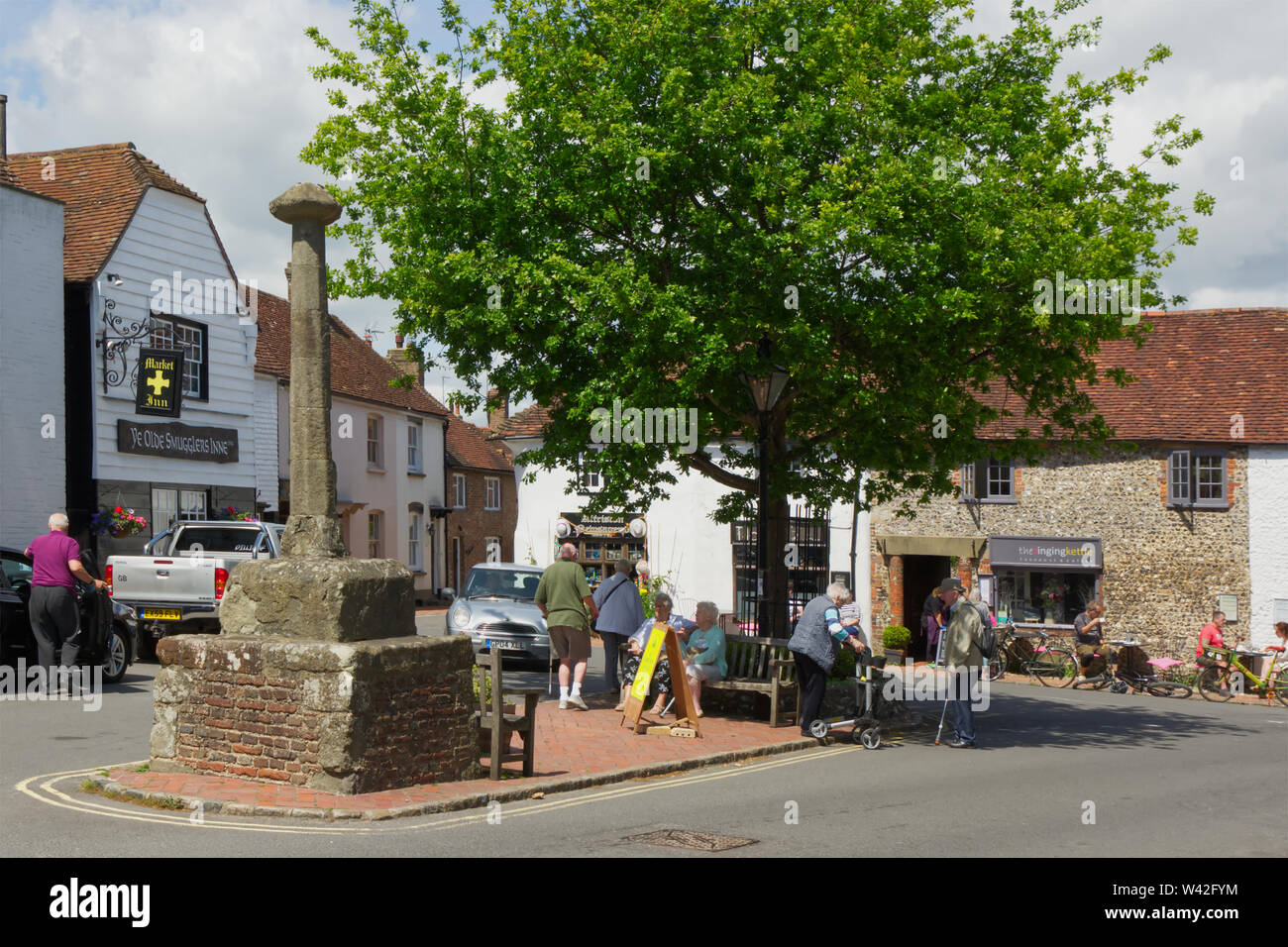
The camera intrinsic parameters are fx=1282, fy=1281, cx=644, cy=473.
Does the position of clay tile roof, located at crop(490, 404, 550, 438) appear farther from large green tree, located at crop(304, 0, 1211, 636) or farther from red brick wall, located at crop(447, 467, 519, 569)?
large green tree, located at crop(304, 0, 1211, 636)

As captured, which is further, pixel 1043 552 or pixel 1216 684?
pixel 1043 552

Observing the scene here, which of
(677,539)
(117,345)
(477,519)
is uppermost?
(117,345)

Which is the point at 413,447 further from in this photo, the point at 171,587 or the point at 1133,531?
the point at 171,587

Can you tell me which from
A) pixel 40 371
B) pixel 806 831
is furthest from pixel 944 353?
pixel 40 371

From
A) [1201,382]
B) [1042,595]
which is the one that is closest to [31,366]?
[1042,595]

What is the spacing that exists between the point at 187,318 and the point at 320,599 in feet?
60.7

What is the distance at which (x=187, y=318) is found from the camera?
25.9 meters

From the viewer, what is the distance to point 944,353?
14.8 metres

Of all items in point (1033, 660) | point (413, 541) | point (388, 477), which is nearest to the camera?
point (1033, 660)

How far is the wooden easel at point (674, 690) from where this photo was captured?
13.1 meters

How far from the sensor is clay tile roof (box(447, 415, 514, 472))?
157 ft

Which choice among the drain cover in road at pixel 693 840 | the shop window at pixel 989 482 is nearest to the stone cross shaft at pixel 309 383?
→ the drain cover in road at pixel 693 840

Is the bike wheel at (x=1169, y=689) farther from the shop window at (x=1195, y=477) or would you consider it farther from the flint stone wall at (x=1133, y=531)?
the shop window at (x=1195, y=477)
